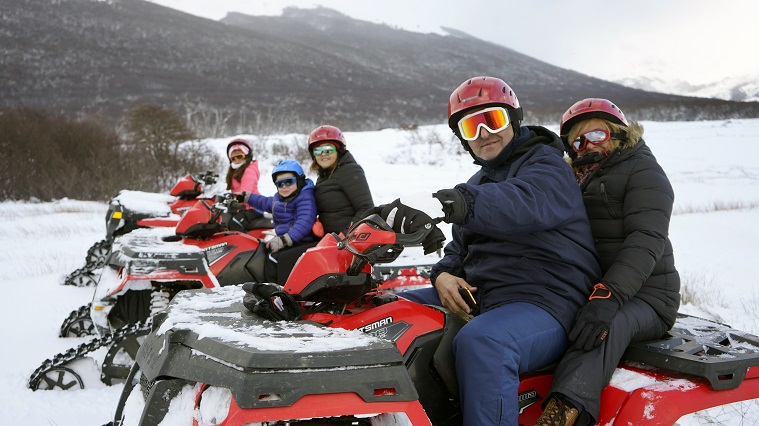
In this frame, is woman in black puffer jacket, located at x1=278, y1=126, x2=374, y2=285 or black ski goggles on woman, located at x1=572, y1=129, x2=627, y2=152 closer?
black ski goggles on woman, located at x1=572, y1=129, x2=627, y2=152

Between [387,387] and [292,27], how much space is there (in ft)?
287

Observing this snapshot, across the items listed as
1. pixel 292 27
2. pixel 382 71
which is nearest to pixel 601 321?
pixel 382 71

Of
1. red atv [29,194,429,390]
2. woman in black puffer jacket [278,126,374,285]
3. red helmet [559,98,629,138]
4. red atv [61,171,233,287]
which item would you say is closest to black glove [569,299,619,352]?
red helmet [559,98,629,138]

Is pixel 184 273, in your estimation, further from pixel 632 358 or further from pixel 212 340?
pixel 632 358

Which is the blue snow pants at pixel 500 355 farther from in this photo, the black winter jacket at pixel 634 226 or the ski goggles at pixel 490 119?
the ski goggles at pixel 490 119

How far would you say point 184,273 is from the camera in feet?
16.0

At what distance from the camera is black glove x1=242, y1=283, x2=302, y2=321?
2201 mm

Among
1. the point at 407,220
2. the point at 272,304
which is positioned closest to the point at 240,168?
the point at 272,304

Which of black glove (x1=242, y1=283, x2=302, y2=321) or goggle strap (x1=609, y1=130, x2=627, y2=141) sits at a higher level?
goggle strap (x1=609, y1=130, x2=627, y2=141)

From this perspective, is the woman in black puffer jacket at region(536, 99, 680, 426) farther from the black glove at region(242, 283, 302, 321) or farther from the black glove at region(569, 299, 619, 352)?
the black glove at region(242, 283, 302, 321)

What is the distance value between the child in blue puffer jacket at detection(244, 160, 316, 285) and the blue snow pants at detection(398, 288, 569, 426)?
128 inches

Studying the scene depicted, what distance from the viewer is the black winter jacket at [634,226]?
2.52m

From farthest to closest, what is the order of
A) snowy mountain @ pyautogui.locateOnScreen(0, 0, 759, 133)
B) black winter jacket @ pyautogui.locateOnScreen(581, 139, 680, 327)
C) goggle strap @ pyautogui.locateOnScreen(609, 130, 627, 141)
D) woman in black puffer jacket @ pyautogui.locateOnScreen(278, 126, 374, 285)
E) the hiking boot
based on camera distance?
snowy mountain @ pyautogui.locateOnScreen(0, 0, 759, 133)
woman in black puffer jacket @ pyautogui.locateOnScreen(278, 126, 374, 285)
goggle strap @ pyautogui.locateOnScreen(609, 130, 627, 141)
black winter jacket @ pyautogui.locateOnScreen(581, 139, 680, 327)
the hiking boot

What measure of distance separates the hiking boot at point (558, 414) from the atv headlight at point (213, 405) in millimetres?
1205
